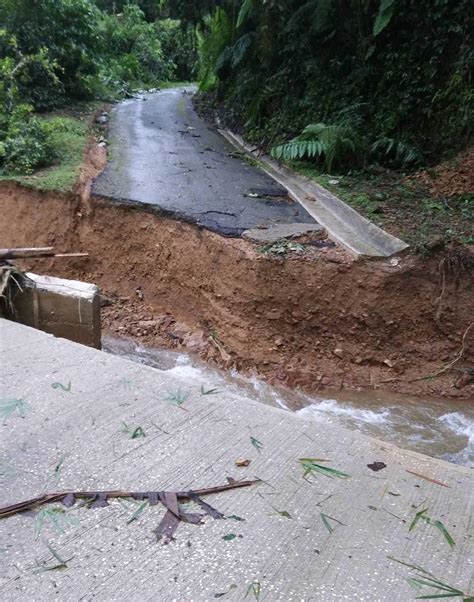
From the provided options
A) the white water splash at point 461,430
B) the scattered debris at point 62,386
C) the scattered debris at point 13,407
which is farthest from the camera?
the white water splash at point 461,430

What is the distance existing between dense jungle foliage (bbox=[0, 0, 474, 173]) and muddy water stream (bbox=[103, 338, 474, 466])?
4.00 metres

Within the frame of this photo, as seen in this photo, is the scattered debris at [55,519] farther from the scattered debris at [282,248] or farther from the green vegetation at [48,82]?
the green vegetation at [48,82]

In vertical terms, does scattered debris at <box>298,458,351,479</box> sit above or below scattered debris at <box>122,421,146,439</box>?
above

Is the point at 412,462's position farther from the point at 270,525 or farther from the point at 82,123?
the point at 82,123

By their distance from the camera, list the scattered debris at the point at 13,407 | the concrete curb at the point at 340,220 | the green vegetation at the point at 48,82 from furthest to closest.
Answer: the green vegetation at the point at 48,82
the concrete curb at the point at 340,220
the scattered debris at the point at 13,407

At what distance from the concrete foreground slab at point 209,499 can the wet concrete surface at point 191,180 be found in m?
3.64

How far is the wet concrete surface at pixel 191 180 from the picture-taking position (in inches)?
273

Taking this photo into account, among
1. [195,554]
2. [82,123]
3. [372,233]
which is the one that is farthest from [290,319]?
[82,123]

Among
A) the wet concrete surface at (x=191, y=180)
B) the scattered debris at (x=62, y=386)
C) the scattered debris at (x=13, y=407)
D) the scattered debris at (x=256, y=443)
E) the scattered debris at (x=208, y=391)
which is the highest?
the wet concrete surface at (x=191, y=180)

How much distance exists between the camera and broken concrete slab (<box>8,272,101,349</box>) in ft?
16.6

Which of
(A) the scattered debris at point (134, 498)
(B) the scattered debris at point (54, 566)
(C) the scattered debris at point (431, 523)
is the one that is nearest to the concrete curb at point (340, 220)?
(C) the scattered debris at point (431, 523)

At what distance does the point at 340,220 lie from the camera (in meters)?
6.58

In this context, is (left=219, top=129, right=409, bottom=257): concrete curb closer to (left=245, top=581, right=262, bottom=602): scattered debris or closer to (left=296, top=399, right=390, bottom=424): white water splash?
(left=296, top=399, right=390, bottom=424): white water splash

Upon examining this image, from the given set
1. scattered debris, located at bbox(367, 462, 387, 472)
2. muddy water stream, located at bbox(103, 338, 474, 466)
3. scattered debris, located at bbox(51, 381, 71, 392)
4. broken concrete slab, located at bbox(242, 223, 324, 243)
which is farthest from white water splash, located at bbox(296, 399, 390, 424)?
scattered debris, located at bbox(51, 381, 71, 392)
